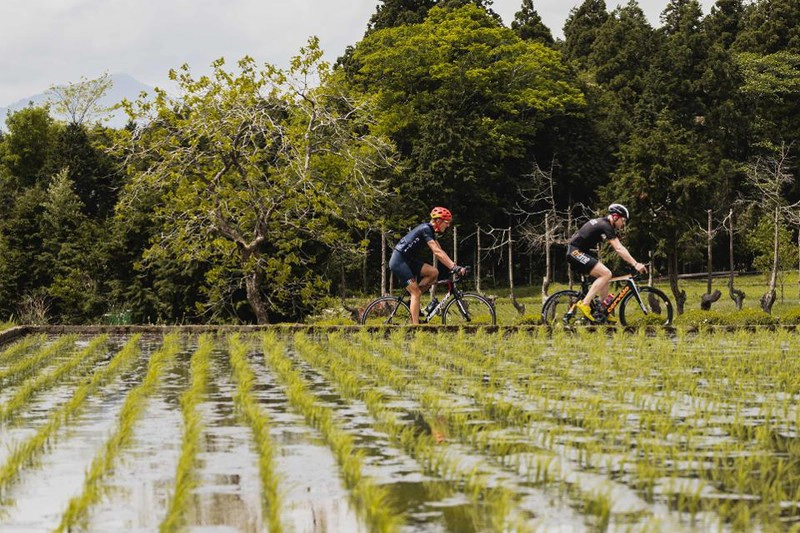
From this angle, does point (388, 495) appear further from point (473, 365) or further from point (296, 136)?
point (296, 136)

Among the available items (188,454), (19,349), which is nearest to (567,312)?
(19,349)

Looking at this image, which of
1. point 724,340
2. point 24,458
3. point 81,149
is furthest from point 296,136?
point 81,149

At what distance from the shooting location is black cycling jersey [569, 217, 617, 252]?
1709 cm

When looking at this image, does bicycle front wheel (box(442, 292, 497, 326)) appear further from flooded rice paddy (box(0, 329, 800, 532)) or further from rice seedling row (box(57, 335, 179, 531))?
rice seedling row (box(57, 335, 179, 531))

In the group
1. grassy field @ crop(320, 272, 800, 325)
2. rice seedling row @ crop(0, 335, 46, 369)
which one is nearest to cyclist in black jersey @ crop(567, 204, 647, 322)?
rice seedling row @ crop(0, 335, 46, 369)

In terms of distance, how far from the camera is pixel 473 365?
→ 12.4 m

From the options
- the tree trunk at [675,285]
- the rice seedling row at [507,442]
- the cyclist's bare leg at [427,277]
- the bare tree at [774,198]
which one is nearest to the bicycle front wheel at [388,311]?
the cyclist's bare leg at [427,277]

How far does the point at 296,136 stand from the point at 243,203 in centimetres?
229

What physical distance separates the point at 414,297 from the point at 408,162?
157 ft

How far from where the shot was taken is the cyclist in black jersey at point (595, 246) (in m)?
17.1

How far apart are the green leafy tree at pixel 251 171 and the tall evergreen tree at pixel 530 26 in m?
43.3

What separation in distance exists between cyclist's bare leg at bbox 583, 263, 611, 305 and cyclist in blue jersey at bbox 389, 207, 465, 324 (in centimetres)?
176

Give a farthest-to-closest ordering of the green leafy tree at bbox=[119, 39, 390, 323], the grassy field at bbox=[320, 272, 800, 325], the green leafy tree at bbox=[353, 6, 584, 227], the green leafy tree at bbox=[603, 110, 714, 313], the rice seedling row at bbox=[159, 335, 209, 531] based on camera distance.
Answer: the green leafy tree at bbox=[353, 6, 584, 227]
the green leafy tree at bbox=[603, 110, 714, 313]
the grassy field at bbox=[320, 272, 800, 325]
the green leafy tree at bbox=[119, 39, 390, 323]
the rice seedling row at bbox=[159, 335, 209, 531]

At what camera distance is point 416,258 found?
1762 centimetres
